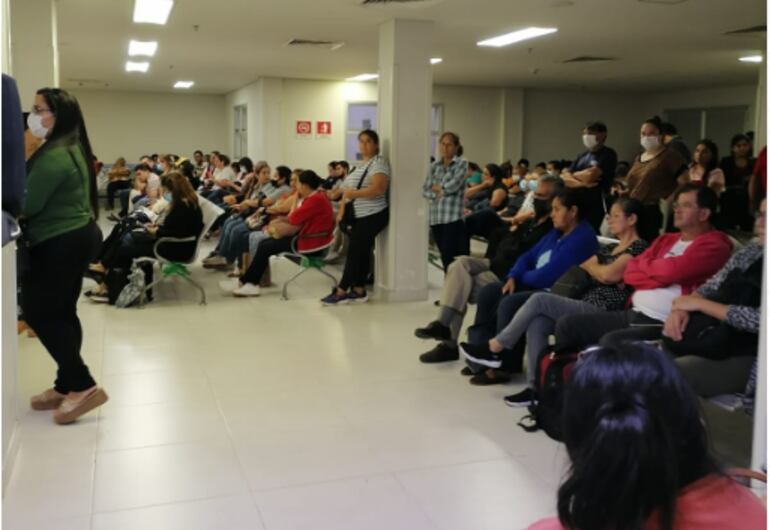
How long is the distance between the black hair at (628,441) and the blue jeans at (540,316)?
2637mm

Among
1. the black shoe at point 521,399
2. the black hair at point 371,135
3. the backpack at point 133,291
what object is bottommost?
the black shoe at point 521,399

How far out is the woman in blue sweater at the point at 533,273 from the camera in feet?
13.9

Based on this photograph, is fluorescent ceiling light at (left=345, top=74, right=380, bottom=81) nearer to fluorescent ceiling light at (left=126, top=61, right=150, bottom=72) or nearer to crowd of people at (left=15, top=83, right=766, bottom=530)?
fluorescent ceiling light at (left=126, top=61, right=150, bottom=72)

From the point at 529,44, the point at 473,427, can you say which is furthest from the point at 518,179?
the point at 473,427

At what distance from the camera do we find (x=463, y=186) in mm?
6531

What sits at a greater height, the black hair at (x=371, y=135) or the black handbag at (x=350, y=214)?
the black hair at (x=371, y=135)

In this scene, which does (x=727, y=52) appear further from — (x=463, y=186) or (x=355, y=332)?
(x=355, y=332)

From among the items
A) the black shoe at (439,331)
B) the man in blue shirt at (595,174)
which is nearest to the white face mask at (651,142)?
the man in blue shirt at (595,174)

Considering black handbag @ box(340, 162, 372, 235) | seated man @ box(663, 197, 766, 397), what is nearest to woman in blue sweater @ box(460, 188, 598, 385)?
seated man @ box(663, 197, 766, 397)

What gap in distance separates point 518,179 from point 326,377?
7.59 metres

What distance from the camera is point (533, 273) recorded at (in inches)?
169

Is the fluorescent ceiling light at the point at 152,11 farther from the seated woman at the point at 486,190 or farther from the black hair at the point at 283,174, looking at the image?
the seated woman at the point at 486,190

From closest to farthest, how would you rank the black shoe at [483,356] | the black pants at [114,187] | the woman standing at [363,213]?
the black shoe at [483,356], the woman standing at [363,213], the black pants at [114,187]

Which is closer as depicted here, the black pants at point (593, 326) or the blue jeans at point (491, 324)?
the black pants at point (593, 326)
